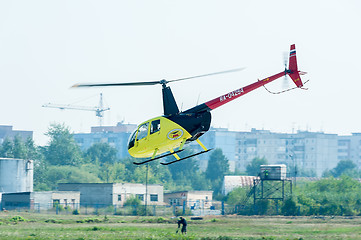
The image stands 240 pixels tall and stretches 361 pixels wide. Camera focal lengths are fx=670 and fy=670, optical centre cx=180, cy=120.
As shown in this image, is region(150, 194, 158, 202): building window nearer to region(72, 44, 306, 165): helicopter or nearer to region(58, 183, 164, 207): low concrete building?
region(58, 183, 164, 207): low concrete building

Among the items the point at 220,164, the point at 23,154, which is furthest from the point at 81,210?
the point at 220,164

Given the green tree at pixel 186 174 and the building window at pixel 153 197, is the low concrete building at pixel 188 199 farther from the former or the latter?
the green tree at pixel 186 174

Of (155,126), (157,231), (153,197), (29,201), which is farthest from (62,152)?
(155,126)

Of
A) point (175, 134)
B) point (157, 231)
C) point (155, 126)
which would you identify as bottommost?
point (157, 231)

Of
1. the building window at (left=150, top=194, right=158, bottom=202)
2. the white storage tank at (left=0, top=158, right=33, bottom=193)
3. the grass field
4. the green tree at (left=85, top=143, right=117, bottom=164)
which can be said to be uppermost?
the green tree at (left=85, top=143, right=117, bottom=164)

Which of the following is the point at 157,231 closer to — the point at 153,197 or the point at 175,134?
the point at 175,134

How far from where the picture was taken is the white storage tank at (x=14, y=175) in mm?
91562

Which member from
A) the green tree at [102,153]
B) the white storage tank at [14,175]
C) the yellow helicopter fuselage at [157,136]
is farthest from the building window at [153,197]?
the green tree at [102,153]

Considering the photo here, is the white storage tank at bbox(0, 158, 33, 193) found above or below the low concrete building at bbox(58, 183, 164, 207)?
above

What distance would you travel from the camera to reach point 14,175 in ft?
304

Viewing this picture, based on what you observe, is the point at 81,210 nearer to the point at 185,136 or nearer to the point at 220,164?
the point at 185,136

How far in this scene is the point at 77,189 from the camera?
104 meters

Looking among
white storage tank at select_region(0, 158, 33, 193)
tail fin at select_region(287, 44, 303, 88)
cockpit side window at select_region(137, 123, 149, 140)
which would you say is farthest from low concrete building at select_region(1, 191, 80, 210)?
tail fin at select_region(287, 44, 303, 88)

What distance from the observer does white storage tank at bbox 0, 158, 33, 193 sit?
91562mm
